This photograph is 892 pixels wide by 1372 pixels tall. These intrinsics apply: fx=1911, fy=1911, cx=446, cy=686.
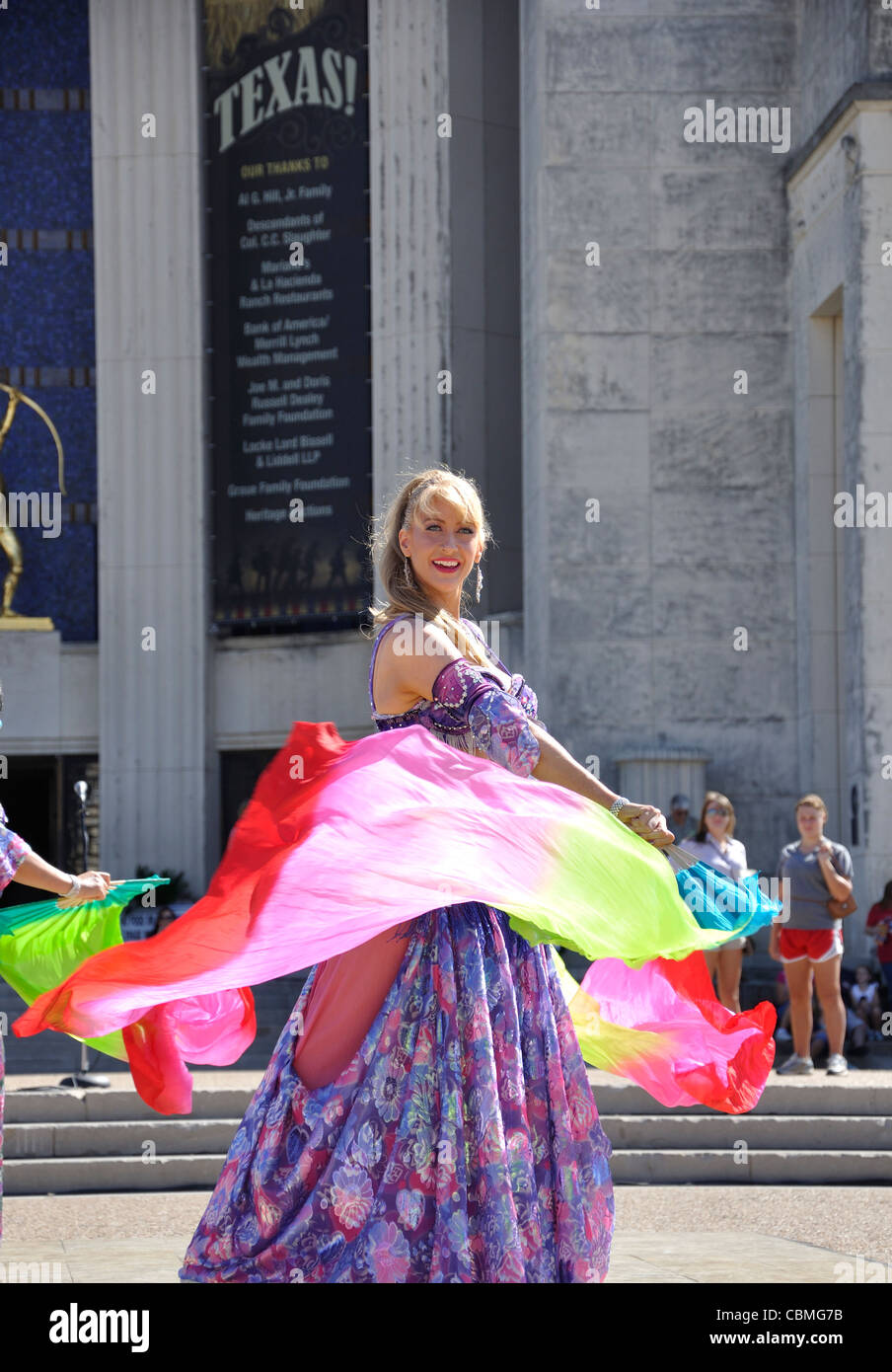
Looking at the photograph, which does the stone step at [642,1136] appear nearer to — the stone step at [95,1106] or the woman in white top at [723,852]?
the stone step at [95,1106]

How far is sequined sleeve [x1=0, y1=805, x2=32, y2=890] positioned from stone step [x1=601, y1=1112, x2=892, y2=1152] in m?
5.14

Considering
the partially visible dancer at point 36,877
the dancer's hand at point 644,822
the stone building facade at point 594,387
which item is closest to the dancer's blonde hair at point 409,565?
the dancer's hand at point 644,822

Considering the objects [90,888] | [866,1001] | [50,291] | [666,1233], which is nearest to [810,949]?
[866,1001]

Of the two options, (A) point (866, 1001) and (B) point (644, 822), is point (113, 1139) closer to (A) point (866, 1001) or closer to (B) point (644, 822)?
(A) point (866, 1001)

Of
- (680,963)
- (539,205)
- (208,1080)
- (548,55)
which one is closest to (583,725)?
(539,205)

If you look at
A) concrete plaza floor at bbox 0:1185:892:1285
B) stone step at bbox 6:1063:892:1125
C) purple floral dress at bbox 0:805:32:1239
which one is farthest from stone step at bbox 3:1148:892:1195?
purple floral dress at bbox 0:805:32:1239

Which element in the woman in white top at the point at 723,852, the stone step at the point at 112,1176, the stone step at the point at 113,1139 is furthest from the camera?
the woman in white top at the point at 723,852

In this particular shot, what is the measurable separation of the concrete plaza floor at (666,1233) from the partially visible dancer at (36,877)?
110 cm

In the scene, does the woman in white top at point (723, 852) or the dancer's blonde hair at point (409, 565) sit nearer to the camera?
the dancer's blonde hair at point (409, 565)

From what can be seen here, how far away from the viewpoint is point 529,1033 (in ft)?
15.2

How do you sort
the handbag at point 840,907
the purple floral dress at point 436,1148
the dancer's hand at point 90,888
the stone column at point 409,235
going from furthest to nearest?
1. the stone column at point 409,235
2. the handbag at point 840,907
3. the dancer's hand at point 90,888
4. the purple floral dress at point 436,1148

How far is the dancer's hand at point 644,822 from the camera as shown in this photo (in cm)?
476

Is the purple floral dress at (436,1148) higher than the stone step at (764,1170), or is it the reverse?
the purple floral dress at (436,1148)

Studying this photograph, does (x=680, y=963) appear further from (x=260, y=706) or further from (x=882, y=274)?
(x=260, y=706)
